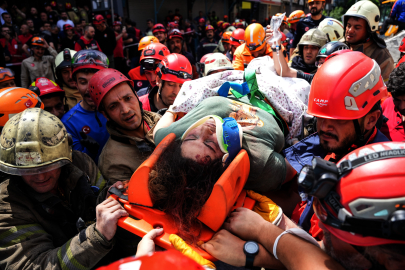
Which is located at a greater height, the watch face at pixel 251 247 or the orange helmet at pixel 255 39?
the orange helmet at pixel 255 39

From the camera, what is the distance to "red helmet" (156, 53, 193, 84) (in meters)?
3.78

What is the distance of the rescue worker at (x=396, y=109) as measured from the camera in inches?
90.0

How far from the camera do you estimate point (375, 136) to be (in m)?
2.03

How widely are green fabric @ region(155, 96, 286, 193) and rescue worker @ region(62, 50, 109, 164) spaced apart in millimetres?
1076

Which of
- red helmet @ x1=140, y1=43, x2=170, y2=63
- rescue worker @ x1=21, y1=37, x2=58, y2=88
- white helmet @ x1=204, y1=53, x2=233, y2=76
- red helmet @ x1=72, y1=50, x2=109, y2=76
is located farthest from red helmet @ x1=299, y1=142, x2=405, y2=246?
rescue worker @ x1=21, y1=37, x2=58, y2=88

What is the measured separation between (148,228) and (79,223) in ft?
1.64

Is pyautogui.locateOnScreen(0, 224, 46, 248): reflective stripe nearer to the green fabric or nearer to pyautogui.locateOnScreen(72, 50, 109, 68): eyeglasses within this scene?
the green fabric

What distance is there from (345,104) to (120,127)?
1.94 metres

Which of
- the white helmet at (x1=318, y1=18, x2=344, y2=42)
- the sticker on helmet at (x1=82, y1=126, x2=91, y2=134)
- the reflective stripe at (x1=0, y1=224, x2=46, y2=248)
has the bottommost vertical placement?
the reflective stripe at (x1=0, y1=224, x2=46, y2=248)

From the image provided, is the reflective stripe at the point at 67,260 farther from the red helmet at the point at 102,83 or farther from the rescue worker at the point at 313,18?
the rescue worker at the point at 313,18

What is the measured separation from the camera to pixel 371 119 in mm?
1960

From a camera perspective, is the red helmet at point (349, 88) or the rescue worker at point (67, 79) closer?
the red helmet at point (349, 88)

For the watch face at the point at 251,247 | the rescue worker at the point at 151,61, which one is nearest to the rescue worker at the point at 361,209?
the watch face at the point at 251,247

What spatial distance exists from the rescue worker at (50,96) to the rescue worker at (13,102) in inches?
27.7
